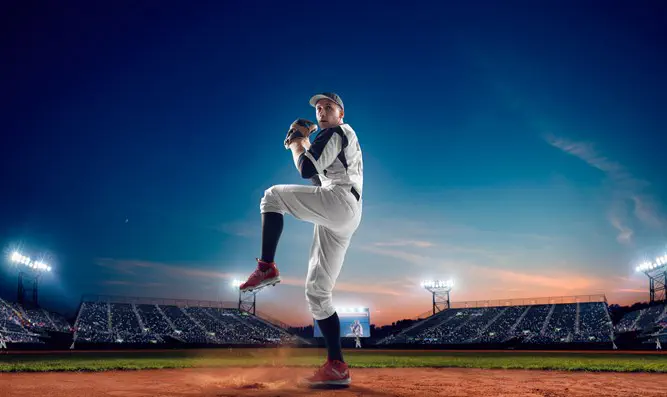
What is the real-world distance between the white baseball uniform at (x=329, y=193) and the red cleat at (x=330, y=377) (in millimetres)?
964

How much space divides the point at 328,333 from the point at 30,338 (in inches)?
1165

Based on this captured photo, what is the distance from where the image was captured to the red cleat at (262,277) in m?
3.93

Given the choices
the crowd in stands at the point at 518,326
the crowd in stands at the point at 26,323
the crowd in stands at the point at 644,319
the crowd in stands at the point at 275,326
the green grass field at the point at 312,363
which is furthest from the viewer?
the crowd in stands at the point at 518,326

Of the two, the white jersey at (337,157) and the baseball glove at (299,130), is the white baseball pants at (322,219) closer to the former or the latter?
the white jersey at (337,157)

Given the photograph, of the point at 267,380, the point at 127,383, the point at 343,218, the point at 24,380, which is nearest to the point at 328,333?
the point at 267,380

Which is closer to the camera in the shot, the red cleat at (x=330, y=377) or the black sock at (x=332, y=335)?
the red cleat at (x=330, y=377)

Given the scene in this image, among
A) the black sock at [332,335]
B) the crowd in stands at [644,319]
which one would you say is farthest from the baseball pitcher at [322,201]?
Answer: the crowd in stands at [644,319]

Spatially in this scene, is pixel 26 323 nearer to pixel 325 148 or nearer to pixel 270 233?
pixel 270 233

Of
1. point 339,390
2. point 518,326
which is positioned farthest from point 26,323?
point 518,326

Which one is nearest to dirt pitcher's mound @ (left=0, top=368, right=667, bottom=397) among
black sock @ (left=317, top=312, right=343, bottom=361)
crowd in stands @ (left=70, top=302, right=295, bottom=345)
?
black sock @ (left=317, top=312, right=343, bottom=361)

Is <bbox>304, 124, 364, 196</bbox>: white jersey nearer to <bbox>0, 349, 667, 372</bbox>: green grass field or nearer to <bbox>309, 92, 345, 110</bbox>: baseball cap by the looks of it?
<bbox>309, 92, 345, 110</bbox>: baseball cap

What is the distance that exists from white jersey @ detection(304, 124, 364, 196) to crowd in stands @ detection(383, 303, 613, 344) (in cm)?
3366

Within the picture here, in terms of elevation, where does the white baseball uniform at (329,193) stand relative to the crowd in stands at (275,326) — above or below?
above

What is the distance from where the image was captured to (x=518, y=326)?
122 ft
